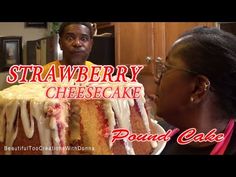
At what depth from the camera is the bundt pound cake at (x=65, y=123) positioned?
1542 millimetres

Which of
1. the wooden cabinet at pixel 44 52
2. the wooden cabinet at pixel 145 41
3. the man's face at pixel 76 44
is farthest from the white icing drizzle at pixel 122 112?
the wooden cabinet at pixel 44 52

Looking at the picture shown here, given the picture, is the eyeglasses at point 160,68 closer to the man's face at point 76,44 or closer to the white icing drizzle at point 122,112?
the white icing drizzle at point 122,112

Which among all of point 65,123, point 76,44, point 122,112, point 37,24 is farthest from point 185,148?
point 37,24

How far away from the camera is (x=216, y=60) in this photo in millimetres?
1279

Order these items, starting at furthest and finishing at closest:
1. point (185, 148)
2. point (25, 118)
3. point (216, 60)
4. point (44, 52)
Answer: point (44, 52)
point (25, 118)
point (185, 148)
point (216, 60)

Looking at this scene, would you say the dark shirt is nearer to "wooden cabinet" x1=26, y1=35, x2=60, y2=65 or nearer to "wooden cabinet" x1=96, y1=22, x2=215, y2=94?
"wooden cabinet" x1=96, y1=22, x2=215, y2=94

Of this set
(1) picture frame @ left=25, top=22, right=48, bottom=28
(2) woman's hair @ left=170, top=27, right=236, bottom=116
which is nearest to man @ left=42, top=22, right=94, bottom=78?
(1) picture frame @ left=25, top=22, right=48, bottom=28

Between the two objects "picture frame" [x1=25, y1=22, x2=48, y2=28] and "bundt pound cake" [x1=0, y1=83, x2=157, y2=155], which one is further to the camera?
"picture frame" [x1=25, y1=22, x2=48, y2=28]

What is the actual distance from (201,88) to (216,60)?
0.46ft

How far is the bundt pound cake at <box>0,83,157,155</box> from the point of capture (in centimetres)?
154

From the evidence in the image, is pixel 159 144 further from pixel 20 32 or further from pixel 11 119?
pixel 20 32

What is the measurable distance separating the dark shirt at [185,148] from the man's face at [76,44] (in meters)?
0.46
